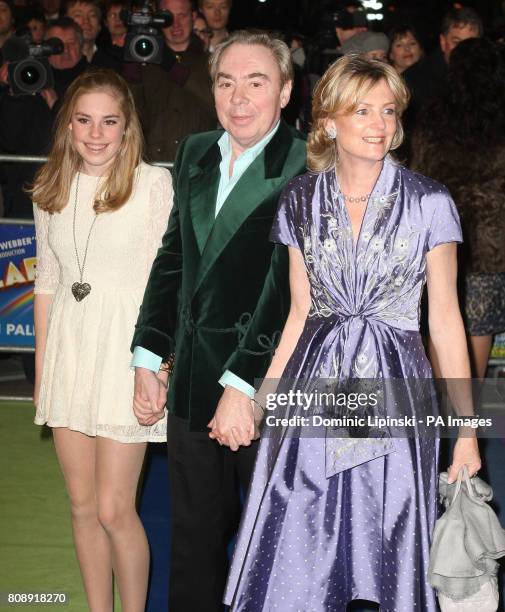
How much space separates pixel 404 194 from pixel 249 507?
96 centimetres

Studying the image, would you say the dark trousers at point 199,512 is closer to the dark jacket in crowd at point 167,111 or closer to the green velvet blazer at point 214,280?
the green velvet blazer at point 214,280

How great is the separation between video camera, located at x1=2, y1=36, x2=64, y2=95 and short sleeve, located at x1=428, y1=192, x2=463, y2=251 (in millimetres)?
4354

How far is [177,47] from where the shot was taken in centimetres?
704

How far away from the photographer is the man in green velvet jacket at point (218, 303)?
323 cm

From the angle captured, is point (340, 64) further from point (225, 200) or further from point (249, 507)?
point (249, 507)

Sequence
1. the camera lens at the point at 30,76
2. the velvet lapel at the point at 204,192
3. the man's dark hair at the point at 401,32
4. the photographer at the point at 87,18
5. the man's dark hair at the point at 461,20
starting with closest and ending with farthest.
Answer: the velvet lapel at the point at 204,192 < the camera lens at the point at 30,76 < the man's dark hair at the point at 461,20 < the man's dark hair at the point at 401,32 < the photographer at the point at 87,18

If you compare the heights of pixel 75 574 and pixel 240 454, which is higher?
pixel 240 454

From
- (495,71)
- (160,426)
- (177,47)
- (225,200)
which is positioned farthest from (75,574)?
(177,47)

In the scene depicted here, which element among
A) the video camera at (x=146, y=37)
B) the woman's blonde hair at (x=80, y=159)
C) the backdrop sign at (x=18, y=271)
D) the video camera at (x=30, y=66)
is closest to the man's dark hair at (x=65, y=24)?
the video camera at (x=30, y=66)

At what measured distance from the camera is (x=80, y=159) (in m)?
3.77

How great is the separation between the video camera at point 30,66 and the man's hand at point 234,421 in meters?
4.11

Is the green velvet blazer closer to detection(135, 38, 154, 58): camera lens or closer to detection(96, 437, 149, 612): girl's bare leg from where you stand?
detection(96, 437, 149, 612): girl's bare leg

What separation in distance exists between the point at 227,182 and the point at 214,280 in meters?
0.32

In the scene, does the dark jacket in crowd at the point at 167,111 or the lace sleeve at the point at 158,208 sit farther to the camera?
the dark jacket in crowd at the point at 167,111
